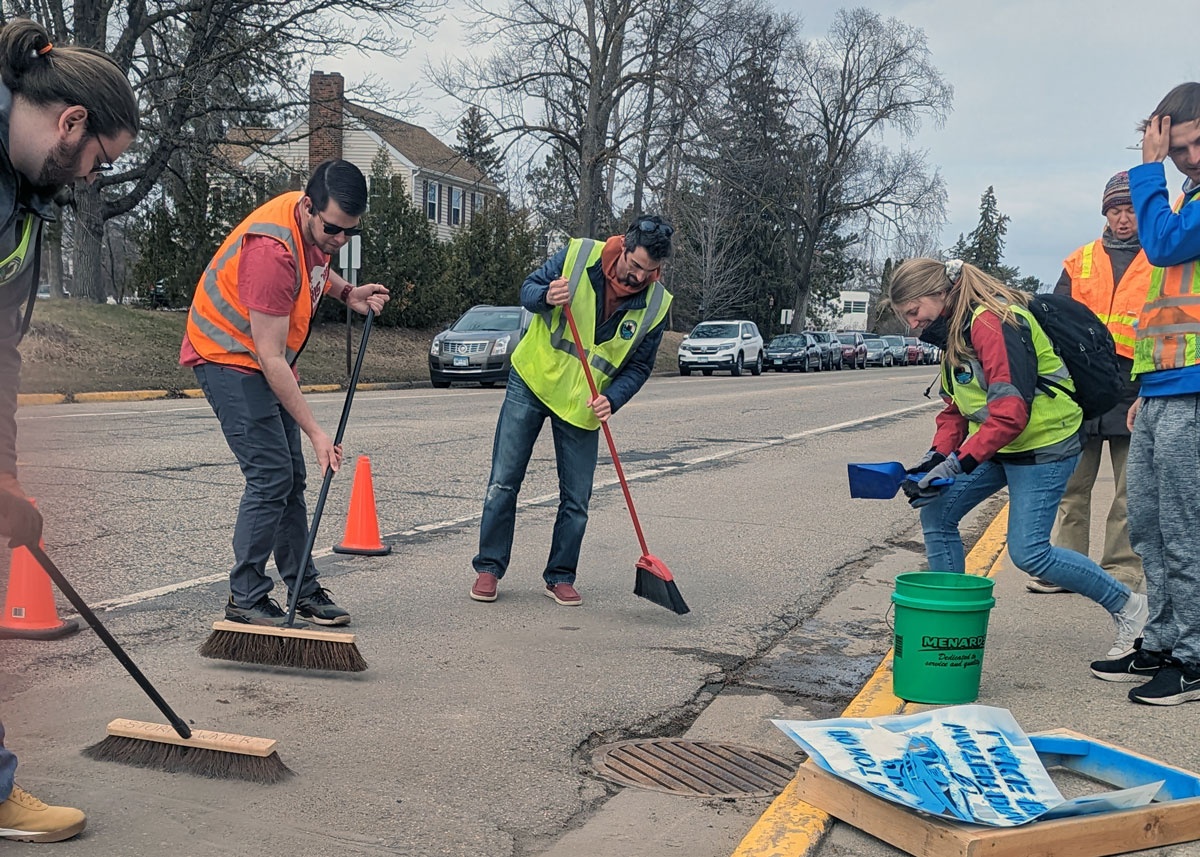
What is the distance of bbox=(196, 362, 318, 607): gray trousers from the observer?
502 centimetres

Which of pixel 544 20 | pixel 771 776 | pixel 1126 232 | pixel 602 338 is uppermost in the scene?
pixel 544 20

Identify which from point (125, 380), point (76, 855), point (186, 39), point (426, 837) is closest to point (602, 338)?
point (426, 837)

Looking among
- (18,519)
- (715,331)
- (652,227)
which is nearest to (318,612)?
(652,227)

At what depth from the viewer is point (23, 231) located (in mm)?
3035

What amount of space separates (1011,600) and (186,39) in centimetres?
2467

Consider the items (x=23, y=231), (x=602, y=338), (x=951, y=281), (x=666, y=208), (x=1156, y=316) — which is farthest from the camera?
(x=666, y=208)

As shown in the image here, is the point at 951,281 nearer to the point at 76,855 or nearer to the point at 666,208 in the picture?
the point at 76,855

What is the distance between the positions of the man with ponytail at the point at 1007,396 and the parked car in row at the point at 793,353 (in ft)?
131

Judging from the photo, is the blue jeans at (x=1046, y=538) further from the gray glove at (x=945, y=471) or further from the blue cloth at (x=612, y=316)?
the blue cloth at (x=612, y=316)

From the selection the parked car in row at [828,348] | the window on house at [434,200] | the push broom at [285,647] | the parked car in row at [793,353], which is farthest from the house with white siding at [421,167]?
the push broom at [285,647]

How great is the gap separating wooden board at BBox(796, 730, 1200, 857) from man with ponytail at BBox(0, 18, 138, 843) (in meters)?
2.12

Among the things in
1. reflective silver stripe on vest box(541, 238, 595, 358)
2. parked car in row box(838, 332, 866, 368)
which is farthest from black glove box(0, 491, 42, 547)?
parked car in row box(838, 332, 866, 368)

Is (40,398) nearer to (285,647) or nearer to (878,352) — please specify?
(285,647)

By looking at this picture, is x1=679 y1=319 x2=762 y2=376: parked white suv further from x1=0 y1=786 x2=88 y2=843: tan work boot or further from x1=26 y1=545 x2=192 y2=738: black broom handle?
x1=0 y1=786 x2=88 y2=843: tan work boot
